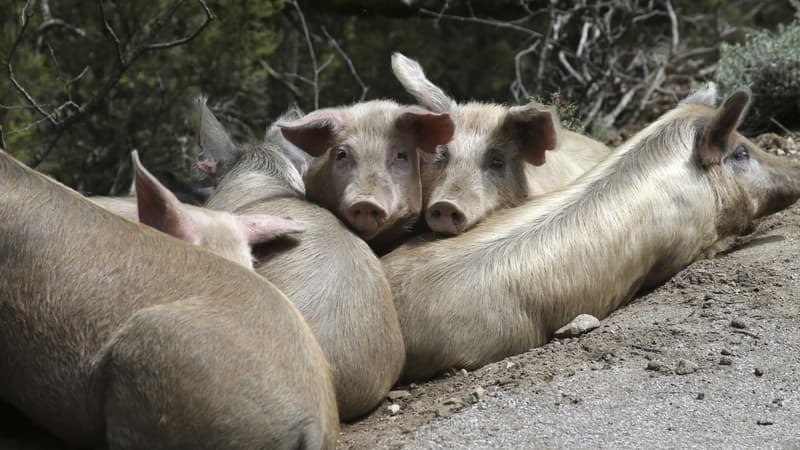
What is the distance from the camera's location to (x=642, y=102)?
30.0ft

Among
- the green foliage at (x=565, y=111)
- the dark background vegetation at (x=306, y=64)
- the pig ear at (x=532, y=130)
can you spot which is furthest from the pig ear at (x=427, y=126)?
the dark background vegetation at (x=306, y=64)

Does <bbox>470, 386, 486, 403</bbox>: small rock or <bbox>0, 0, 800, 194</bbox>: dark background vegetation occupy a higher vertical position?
<bbox>0, 0, 800, 194</bbox>: dark background vegetation

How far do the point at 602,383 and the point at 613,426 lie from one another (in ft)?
1.26

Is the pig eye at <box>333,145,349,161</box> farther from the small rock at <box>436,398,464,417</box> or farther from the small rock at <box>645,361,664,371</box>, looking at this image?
the small rock at <box>645,361,664,371</box>

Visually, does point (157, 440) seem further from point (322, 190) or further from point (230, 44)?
point (230, 44)

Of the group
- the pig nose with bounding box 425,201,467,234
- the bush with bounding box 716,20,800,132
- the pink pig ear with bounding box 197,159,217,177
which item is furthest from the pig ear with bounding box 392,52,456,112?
the bush with bounding box 716,20,800,132

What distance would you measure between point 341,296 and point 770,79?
4.72m

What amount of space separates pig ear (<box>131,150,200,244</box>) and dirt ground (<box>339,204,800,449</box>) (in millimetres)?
1102

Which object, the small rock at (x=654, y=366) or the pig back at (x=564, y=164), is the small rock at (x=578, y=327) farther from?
the pig back at (x=564, y=164)

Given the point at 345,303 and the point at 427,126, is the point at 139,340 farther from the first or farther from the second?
the point at 427,126

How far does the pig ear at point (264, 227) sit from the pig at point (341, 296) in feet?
Answer: 0.21

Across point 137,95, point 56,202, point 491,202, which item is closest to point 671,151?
point 491,202

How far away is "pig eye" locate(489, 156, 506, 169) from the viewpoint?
590 centimetres

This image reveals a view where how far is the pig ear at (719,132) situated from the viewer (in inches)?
235
